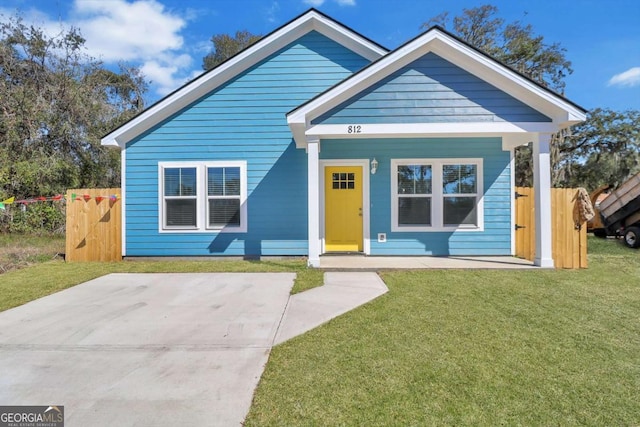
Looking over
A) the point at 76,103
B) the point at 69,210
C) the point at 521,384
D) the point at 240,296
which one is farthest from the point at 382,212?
the point at 76,103

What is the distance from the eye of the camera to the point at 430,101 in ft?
20.4

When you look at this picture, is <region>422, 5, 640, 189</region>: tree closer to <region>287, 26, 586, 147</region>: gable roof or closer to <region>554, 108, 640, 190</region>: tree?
<region>554, 108, 640, 190</region>: tree

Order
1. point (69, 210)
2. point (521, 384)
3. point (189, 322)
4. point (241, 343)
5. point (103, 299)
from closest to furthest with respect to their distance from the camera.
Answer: point (521, 384), point (241, 343), point (189, 322), point (103, 299), point (69, 210)

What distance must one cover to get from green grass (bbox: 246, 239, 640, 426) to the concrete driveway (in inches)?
15.6

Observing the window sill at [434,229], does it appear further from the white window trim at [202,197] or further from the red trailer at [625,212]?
the red trailer at [625,212]

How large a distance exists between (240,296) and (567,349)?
13.2 feet

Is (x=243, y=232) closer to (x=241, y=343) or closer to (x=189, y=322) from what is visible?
(x=189, y=322)

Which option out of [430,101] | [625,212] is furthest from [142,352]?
[625,212]

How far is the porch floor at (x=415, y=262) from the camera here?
643 cm

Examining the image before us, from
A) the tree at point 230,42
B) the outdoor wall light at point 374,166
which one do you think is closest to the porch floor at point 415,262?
the outdoor wall light at point 374,166

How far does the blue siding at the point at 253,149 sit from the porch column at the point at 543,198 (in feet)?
14.6

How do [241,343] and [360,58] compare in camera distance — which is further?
[360,58]

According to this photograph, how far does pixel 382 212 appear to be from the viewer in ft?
25.8

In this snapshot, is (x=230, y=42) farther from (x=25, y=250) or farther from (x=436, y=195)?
(x=436, y=195)
